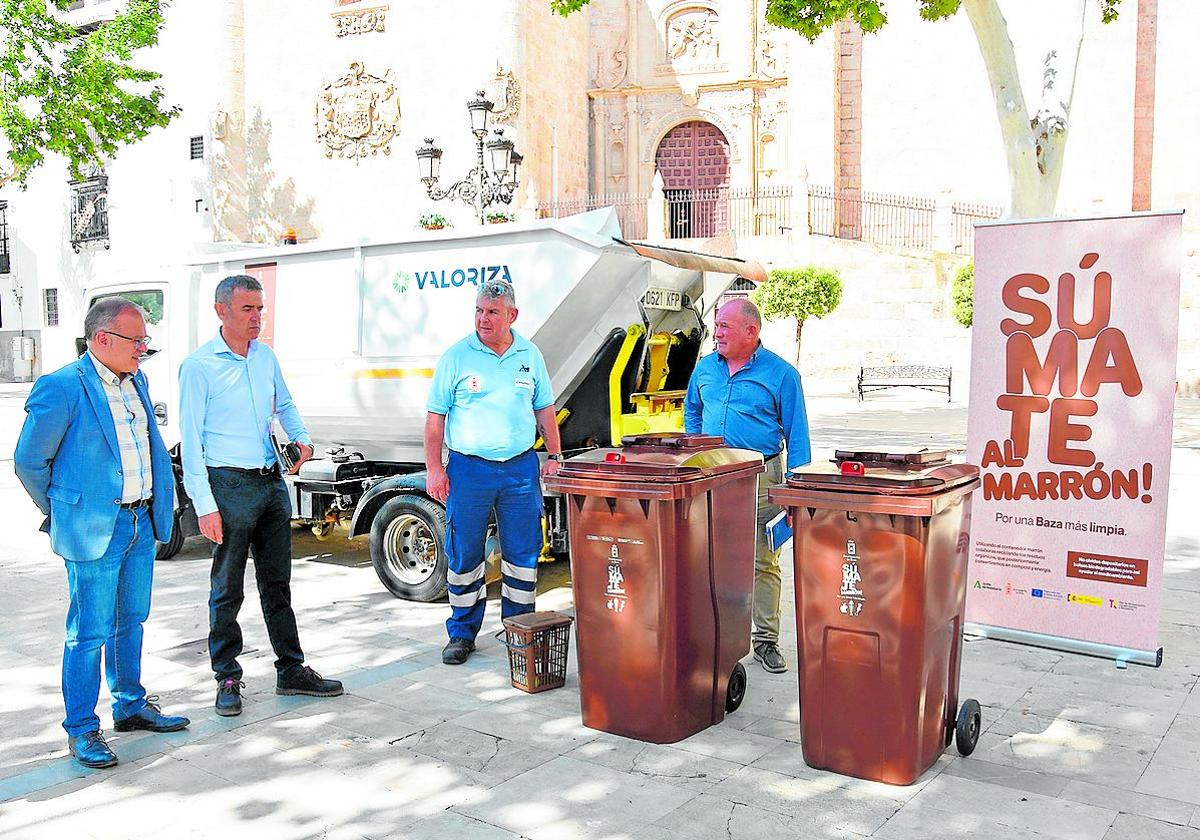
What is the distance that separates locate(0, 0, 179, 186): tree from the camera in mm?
19016

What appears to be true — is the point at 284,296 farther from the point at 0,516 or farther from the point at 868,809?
the point at 868,809

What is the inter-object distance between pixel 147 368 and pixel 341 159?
87.4ft

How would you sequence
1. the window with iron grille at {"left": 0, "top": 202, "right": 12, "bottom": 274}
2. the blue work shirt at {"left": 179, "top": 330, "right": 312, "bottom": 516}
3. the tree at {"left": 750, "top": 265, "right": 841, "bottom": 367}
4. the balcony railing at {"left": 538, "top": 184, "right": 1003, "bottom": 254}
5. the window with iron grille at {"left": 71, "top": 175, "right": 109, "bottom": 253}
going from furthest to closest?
1. the window with iron grille at {"left": 0, "top": 202, "right": 12, "bottom": 274}
2. the window with iron grille at {"left": 71, "top": 175, "right": 109, "bottom": 253}
3. the balcony railing at {"left": 538, "top": 184, "right": 1003, "bottom": 254}
4. the tree at {"left": 750, "top": 265, "right": 841, "bottom": 367}
5. the blue work shirt at {"left": 179, "top": 330, "right": 312, "bottom": 516}

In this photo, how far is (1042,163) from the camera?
10.5 m

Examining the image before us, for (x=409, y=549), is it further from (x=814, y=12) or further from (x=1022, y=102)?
(x=1022, y=102)

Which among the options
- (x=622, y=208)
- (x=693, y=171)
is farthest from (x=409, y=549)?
(x=693, y=171)

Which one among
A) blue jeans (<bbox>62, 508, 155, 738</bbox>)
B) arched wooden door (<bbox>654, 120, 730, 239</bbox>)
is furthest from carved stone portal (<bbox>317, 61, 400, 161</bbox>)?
blue jeans (<bbox>62, 508, 155, 738</bbox>)

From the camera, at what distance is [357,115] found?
33062 millimetres

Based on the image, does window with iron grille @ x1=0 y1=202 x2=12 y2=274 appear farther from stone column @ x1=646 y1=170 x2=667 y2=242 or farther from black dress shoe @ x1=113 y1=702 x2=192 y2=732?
black dress shoe @ x1=113 y1=702 x2=192 y2=732

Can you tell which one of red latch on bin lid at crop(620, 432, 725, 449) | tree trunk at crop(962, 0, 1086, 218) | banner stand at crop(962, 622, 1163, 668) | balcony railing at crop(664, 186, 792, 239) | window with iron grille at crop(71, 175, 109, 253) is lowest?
banner stand at crop(962, 622, 1163, 668)

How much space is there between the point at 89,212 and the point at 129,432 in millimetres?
37762

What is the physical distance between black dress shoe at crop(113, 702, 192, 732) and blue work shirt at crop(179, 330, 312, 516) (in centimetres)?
89

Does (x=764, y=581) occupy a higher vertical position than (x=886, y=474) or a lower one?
lower

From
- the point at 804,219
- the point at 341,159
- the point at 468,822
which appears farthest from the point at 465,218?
the point at 468,822
